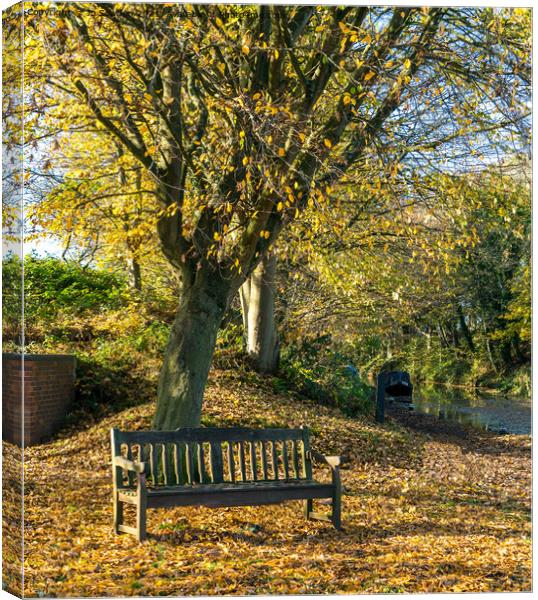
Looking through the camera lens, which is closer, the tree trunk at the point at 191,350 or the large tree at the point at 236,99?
the large tree at the point at 236,99

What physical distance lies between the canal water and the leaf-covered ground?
21cm

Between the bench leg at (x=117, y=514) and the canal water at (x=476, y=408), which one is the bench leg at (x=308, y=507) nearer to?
the bench leg at (x=117, y=514)

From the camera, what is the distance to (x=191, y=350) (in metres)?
7.52

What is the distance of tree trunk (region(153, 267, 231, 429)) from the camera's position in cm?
750

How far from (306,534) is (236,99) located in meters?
3.68

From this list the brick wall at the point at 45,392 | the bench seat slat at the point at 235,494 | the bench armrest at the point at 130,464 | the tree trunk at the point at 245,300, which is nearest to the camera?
the bench armrest at the point at 130,464

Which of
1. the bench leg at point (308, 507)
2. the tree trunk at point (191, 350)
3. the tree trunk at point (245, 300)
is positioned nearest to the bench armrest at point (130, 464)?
the tree trunk at point (191, 350)

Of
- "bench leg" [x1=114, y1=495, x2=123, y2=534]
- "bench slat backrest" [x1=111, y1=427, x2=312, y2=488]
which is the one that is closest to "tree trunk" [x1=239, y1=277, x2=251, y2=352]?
"bench slat backrest" [x1=111, y1=427, x2=312, y2=488]

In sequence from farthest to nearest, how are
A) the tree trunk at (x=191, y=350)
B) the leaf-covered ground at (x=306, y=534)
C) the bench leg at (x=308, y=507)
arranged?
1. the tree trunk at (x=191, y=350)
2. the bench leg at (x=308, y=507)
3. the leaf-covered ground at (x=306, y=534)

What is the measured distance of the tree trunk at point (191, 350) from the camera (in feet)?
24.6

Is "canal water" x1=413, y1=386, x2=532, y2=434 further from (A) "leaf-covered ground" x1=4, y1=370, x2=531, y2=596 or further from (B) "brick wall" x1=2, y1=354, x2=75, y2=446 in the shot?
(B) "brick wall" x1=2, y1=354, x2=75, y2=446

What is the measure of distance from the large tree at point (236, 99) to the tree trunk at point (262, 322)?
12.4 feet

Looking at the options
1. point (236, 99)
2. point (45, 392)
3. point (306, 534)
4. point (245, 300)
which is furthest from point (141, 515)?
point (245, 300)

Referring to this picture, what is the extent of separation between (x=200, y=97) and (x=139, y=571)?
4664mm
